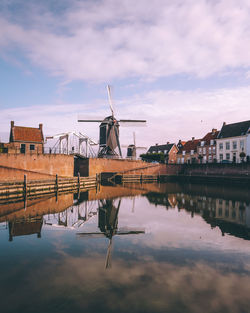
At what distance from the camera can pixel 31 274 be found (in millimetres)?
7336

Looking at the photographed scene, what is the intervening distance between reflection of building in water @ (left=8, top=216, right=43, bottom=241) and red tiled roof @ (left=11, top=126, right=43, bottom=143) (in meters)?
21.8

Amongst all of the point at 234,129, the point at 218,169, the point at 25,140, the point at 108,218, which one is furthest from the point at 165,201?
the point at 234,129

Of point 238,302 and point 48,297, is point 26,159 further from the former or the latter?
point 238,302


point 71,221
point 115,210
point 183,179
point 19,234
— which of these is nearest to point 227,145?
point 183,179

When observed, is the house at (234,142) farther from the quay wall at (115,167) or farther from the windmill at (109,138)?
the windmill at (109,138)

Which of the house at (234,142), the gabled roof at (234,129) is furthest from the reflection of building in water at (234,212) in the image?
the gabled roof at (234,129)

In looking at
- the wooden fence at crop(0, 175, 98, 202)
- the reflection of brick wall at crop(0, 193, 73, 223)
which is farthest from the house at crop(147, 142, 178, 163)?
the reflection of brick wall at crop(0, 193, 73, 223)

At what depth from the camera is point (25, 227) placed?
42.1 ft

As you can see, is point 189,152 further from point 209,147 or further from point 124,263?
point 124,263

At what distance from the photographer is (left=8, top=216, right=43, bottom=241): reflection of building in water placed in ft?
38.9

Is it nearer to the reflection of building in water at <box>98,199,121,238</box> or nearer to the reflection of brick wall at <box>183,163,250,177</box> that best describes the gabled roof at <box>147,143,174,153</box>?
the reflection of brick wall at <box>183,163,250,177</box>

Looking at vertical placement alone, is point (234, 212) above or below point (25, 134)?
below

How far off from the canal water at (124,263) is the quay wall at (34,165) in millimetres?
12786

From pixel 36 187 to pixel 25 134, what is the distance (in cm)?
1221
